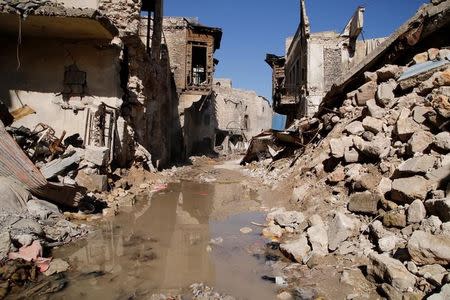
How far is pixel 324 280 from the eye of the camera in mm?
3480

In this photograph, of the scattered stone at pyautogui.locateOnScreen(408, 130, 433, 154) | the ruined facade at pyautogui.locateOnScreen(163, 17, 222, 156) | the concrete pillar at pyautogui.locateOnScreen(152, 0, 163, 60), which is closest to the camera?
the scattered stone at pyautogui.locateOnScreen(408, 130, 433, 154)

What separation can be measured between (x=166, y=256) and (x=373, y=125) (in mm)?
4116

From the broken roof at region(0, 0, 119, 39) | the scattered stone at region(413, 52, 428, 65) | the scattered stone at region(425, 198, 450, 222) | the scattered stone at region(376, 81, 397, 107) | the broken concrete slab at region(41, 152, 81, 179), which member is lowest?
the scattered stone at region(425, 198, 450, 222)

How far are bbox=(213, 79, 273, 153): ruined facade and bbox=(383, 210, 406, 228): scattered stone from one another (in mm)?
28057

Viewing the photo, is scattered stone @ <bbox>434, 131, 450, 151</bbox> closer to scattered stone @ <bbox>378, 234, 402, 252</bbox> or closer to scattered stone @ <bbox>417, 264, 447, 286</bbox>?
scattered stone @ <bbox>378, 234, 402, 252</bbox>

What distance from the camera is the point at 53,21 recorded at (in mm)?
7414

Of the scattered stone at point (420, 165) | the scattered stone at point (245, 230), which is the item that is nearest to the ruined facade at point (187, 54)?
the scattered stone at point (245, 230)

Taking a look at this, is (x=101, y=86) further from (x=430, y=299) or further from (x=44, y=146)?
(x=430, y=299)

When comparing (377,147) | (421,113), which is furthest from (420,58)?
(377,147)

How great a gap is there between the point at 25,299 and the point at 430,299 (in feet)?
11.2

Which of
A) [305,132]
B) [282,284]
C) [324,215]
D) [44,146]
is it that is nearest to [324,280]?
[282,284]

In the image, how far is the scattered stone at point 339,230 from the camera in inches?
160

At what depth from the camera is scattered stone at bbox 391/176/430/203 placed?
12.8 ft

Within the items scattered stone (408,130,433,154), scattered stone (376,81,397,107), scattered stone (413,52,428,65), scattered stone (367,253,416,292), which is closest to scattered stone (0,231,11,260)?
scattered stone (367,253,416,292)
